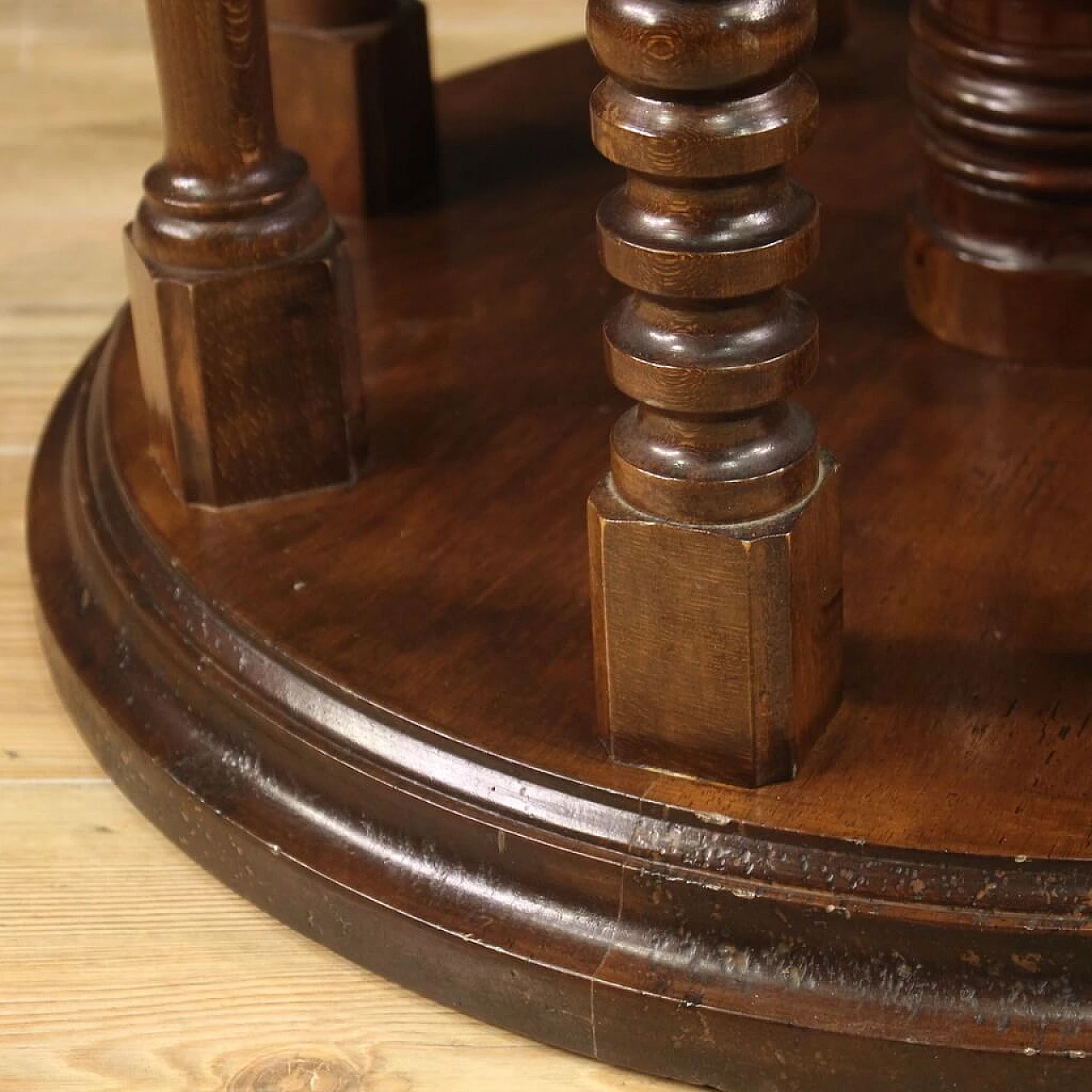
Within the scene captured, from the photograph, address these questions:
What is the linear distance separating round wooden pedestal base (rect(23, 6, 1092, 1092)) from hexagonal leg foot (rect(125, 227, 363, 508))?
0.02m

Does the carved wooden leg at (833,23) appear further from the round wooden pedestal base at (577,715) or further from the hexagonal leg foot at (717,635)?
the hexagonal leg foot at (717,635)

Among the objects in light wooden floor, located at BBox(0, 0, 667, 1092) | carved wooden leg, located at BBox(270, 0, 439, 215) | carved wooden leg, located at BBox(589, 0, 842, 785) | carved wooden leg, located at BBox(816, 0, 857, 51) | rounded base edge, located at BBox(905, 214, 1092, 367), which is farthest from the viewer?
carved wooden leg, located at BBox(816, 0, 857, 51)

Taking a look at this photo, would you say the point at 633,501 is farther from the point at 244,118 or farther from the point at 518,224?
the point at 518,224

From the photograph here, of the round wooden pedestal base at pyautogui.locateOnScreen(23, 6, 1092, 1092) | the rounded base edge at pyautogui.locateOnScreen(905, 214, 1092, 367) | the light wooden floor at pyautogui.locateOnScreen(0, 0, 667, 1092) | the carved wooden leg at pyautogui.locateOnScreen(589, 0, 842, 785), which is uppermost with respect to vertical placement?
the carved wooden leg at pyautogui.locateOnScreen(589, 0, 842, 785)

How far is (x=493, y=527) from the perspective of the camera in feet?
3.44

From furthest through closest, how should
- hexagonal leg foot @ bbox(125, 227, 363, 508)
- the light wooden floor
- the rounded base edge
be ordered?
the rounded base edge
hexagonal leg foot @ bbox(125, 227, 363, 508)
the light wooden floor

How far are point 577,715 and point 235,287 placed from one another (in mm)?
256

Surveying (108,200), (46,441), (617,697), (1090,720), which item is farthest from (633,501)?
(108,200)

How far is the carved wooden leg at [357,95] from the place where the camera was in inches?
51.6

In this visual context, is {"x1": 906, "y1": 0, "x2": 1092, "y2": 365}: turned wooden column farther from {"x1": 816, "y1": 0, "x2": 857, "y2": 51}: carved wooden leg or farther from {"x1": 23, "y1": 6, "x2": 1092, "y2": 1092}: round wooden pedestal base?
{"x1": 816, "y1": 0, "x2": 857, "y2": 51}: carved wooden leg

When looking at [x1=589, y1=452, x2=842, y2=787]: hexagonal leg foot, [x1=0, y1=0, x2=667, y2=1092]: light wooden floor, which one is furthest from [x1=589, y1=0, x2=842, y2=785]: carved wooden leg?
[x1=0, y1=0, x2=667, y2=1092]: light wooden floor

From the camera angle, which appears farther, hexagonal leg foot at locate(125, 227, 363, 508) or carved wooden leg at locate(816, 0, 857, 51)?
carved wooden leg at locate(816, 0, 857, 51)

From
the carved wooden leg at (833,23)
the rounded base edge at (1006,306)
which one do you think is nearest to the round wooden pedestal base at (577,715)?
the rounded base edge at (1006,306)

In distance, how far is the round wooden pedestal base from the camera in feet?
2.75
